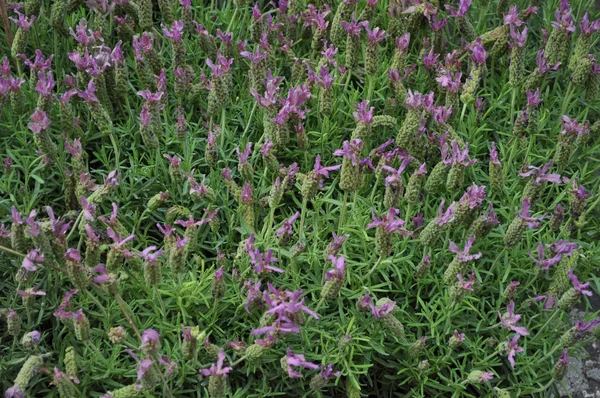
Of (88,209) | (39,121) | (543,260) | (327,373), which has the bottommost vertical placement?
(327,373)

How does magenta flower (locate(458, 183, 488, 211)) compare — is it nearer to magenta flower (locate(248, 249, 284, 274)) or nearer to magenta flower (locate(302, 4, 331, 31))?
magenta flower (locate(248, 249, 284, 274))

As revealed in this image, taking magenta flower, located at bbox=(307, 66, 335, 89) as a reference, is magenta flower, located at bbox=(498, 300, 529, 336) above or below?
below

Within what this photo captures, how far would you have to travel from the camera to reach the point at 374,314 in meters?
1.85

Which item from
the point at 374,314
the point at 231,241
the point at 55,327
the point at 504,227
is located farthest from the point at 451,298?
the point at 55,327

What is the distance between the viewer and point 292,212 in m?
2.26

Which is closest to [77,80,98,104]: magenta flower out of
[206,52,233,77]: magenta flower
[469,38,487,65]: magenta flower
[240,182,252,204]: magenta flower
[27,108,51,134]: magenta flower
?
[27,108,51,134]: magenta flower

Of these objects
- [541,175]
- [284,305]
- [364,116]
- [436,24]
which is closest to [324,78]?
[364,116]

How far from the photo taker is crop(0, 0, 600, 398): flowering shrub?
1.87m

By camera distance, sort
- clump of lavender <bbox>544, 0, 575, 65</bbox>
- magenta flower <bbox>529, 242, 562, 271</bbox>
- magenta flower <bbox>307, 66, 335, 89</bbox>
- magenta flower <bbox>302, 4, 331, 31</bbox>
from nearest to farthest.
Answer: magenta flower <bbox>529, 242, 562, 271</bbox> < magenta flower <bbox>307, 66, 335, 89</bbox> < clump of lavender <bbox>544, 0, 575, 65</bbox> < magenta flower <bbox>302, 4, 331, 31</bbox>

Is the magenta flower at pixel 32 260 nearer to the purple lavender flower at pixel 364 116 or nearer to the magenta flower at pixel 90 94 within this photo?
the magenta flower at pixel 90 94

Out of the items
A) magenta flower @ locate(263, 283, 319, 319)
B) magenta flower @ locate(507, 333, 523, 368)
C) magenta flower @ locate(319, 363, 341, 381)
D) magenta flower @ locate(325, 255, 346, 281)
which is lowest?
magenta flower @ locate(319, 363, 341, 381)

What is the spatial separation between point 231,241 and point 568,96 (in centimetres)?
108

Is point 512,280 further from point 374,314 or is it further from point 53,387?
point 53,387

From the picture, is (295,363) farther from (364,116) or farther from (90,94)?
(90,94)
